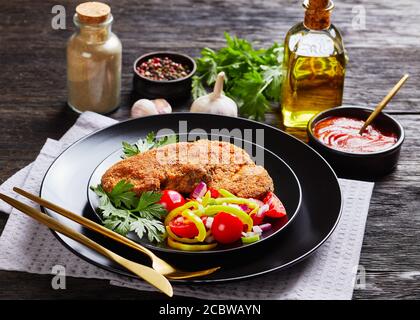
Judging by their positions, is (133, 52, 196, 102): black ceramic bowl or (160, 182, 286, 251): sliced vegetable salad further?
(133, 52, 196, 102): black ceramic bowl

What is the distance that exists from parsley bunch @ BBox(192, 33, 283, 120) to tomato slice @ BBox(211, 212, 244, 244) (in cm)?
88

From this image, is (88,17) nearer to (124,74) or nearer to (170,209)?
(124,74)

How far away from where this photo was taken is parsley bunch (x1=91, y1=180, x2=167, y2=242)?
2.11m

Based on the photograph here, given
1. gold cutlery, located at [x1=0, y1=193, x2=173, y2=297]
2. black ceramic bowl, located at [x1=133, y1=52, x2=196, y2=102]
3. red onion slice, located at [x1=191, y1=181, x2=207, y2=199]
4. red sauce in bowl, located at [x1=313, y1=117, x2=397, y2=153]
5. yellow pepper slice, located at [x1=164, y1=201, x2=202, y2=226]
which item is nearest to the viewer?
gold cutlery, located at [x1=0, y1=193, x2=173, y2=297]

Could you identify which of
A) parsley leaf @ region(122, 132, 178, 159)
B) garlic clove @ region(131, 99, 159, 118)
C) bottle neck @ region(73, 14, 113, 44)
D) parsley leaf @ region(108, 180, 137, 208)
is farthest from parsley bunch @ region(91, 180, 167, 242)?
bottle neck @ region(73, 14, 113, 44)

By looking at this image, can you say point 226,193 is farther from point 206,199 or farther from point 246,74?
point 246,74

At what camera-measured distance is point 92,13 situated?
2.75m

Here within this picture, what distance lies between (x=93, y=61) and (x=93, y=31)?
11cm

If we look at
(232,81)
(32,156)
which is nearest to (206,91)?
(232,81)

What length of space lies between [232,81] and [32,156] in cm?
87

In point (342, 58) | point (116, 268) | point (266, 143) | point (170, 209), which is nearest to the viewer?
point (116, 268)

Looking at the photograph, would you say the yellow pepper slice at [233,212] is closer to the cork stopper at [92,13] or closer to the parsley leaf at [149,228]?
the parsley leaf at [149,228]

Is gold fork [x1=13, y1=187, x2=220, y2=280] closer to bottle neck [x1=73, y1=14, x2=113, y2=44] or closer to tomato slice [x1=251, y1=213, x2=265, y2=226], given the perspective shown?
tomato slice [x1=251, y1=213, x2=265, y2=226]

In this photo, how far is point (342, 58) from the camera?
277cm
